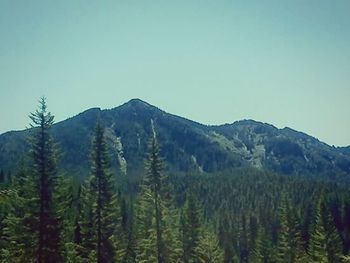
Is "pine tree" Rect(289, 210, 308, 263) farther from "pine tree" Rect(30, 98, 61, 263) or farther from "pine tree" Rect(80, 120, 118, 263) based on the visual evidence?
"pine tree" Rect(30, 98, 61, 263)

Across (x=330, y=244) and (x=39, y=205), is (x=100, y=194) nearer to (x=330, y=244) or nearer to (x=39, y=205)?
(x=39, y=205)

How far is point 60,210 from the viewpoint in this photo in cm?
2681

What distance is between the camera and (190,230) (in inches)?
2092

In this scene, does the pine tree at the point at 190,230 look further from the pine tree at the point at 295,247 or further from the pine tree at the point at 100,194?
the pine tree at the point at 100,194

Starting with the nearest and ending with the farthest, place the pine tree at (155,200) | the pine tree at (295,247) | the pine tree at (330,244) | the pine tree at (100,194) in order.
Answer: the pine tree at (100,194) < the pine tree at (155,200) < the pine tree at (330,244) < the pine tree at (295,247)

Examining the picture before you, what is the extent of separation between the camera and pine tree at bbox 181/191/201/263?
5301 cm

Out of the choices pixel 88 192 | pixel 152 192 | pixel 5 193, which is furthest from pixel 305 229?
pixel 5 193

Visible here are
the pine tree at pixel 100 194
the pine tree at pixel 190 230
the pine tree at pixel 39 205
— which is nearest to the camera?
the pine tree at pixel 39 205

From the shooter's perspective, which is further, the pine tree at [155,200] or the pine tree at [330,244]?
the pine tree at [330,244]

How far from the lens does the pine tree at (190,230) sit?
5301cm

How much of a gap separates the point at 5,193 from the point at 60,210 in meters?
15.7

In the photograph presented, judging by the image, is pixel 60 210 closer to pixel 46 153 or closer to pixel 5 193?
pixel 46 153

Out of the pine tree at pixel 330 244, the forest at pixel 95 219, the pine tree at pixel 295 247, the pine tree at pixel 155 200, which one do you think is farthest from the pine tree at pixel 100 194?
the pine tree at pixel 295 247

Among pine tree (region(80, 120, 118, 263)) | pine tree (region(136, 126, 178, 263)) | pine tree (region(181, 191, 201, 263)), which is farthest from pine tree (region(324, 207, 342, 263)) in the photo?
pine tree (region(80, 120, 118, 263))
